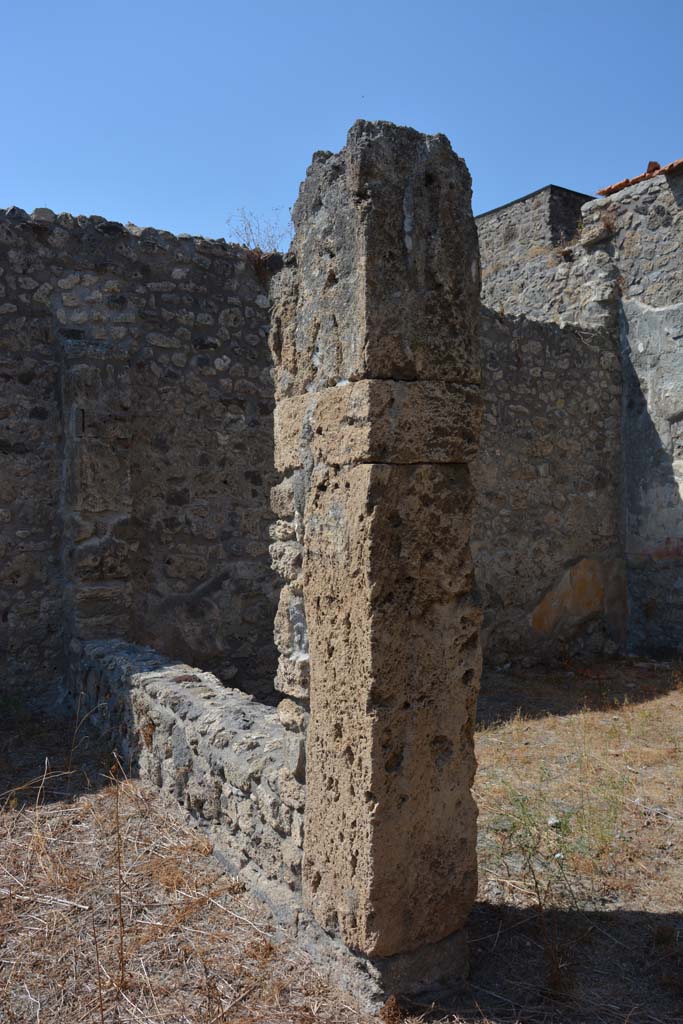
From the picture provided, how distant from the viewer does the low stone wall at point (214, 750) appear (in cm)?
293

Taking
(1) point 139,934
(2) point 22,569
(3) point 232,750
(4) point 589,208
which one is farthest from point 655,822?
(4) point 589,208

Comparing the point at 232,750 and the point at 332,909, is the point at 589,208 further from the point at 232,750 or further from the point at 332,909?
the point at 332,909

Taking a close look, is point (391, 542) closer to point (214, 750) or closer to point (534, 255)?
point (214, 750)

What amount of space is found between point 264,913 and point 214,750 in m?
0.77

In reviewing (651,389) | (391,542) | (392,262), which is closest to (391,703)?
(391,542)

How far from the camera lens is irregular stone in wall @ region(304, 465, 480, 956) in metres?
2.46

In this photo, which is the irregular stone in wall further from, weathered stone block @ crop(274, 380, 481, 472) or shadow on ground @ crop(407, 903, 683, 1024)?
shadow on ground @ crop(407, 903, 683, 1024)

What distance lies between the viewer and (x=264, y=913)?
300cm

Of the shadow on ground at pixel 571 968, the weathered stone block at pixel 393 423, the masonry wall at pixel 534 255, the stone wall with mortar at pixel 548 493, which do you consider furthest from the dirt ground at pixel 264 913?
the masonry wall at pixel 534 255

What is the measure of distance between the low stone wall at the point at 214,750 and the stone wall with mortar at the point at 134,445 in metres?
0.55

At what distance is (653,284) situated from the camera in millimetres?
8039

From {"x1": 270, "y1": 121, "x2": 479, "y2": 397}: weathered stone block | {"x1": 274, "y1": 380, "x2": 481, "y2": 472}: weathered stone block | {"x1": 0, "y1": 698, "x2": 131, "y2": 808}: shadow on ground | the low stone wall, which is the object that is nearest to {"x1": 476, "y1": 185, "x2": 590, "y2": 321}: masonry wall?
the low stone wall

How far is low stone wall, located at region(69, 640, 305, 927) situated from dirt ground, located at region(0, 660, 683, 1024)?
0.39ft

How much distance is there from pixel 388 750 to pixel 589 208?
7.50 metres
